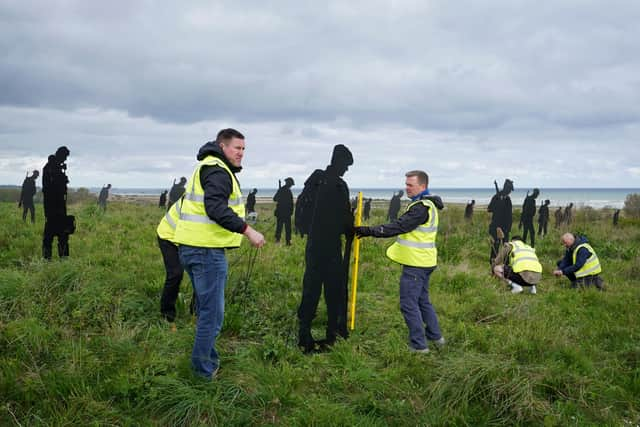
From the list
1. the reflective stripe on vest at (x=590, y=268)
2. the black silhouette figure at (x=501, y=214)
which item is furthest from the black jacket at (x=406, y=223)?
the black silhouette figure at (x=501, y=214)

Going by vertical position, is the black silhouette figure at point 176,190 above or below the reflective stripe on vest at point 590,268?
above

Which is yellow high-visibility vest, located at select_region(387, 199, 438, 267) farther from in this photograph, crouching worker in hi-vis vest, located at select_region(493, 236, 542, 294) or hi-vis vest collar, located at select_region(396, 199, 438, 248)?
crouching worker in hi-vis vest, located at select_region(493, 236, 542, 294)

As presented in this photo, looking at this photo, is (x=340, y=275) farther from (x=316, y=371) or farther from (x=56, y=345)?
(x=56, y=345)

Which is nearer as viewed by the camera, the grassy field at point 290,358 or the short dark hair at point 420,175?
the grassy field at point 290,358

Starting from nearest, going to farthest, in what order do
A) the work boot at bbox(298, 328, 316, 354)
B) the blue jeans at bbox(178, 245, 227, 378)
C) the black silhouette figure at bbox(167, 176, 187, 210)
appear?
the blue jeans at bbox(178, 245, 227, 378), the work boot at bbox(298, 328, 316, 354), the black silhouette figure at bbox(167, 176, 187, 210)

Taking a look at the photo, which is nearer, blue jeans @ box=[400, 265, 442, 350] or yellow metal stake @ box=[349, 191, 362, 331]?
blue jeans @ box=[400, 265, 442, 350]

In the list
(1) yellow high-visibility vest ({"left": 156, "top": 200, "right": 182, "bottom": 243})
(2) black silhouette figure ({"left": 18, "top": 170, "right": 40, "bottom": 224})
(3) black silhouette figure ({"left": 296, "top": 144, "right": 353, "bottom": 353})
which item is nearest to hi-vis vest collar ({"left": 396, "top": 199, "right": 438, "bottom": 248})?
(3) black silhouette figure ({"left": 296, "top": 144, "right": 353, "bottom": 353})

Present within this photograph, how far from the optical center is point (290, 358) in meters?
4.45

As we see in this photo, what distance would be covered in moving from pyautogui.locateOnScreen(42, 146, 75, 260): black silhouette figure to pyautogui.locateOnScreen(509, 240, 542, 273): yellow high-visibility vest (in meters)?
8.43

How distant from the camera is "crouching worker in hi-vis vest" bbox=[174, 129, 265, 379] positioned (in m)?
3.40

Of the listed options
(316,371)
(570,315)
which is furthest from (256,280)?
(570,315)

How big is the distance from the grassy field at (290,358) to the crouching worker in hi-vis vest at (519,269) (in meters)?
0.76

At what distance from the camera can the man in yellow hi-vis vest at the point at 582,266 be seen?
8.50m

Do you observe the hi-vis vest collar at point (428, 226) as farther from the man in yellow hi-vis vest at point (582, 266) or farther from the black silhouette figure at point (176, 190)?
the black silhouette figure at point (176, 190)
